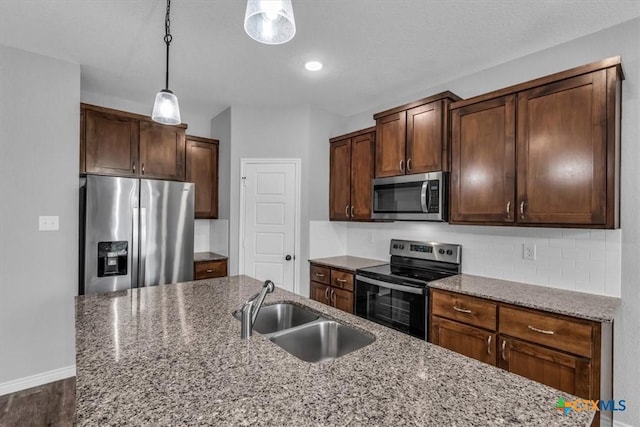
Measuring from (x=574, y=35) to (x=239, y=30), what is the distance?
7.58ft

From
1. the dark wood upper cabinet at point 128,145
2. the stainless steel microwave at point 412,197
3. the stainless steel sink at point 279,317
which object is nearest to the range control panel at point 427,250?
the stainless steel microwave at point 412,197

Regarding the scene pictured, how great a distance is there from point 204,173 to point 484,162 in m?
3.06

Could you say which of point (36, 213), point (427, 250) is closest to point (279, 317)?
point (427, 250)

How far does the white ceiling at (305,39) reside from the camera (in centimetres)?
195

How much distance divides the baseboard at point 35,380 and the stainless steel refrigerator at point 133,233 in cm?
66

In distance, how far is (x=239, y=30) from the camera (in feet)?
7.23

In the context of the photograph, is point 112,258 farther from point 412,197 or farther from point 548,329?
point 548,329

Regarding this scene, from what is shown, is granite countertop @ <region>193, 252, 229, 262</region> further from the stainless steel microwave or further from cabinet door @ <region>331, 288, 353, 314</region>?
the stainless steel microwave

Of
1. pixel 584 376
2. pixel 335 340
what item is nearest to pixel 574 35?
pixel 584 376

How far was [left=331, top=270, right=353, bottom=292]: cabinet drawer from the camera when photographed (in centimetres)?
319

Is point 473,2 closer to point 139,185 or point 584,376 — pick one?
point 584,376

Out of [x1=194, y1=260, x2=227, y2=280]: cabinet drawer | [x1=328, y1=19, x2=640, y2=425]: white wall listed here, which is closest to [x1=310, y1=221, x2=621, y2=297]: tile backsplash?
[x1=328, y1=19, x2=640, y2=425]: white wall

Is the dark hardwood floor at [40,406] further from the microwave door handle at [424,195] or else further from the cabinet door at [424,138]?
A: the cabinet door at [424,138]

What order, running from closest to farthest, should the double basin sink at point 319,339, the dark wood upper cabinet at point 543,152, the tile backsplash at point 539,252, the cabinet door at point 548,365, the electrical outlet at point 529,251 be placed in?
the double basin sink at point 319,339 → the cabinet door at point 548,365 → the dark wood upper cabinet at point 543,152 → the tile backsplash at point 539,252 → the electrical outlet at point 529,251
